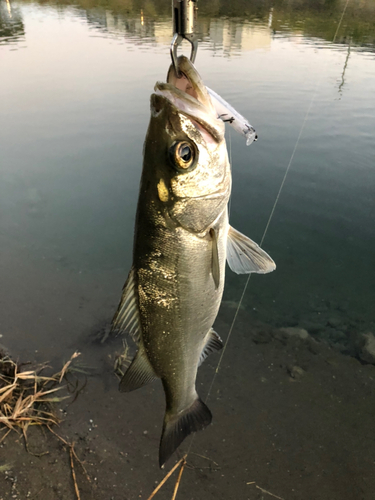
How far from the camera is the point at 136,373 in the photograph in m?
2.09

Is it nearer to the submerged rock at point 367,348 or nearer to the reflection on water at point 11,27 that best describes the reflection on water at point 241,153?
the submerged rock at point 367,348

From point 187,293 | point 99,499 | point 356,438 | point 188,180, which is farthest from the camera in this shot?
point 356,438

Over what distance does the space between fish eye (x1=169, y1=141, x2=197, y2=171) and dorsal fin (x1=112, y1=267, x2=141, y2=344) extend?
628 millimetres

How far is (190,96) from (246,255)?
0.95 meters

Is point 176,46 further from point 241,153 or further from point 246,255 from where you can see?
point 241,153

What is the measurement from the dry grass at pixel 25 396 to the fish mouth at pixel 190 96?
112 inches

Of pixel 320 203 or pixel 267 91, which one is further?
pixel 267 91

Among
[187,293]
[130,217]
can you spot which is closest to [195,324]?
[187,293]

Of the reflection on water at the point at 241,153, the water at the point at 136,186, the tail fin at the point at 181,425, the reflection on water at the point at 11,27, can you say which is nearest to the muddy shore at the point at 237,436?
the water at the point at 136,186

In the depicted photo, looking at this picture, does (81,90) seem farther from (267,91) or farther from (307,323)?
(307,323)

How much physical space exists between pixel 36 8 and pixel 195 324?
157ft

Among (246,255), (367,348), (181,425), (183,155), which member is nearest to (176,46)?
(183,155)

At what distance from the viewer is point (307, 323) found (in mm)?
4770

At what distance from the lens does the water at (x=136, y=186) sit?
4.98 meters
